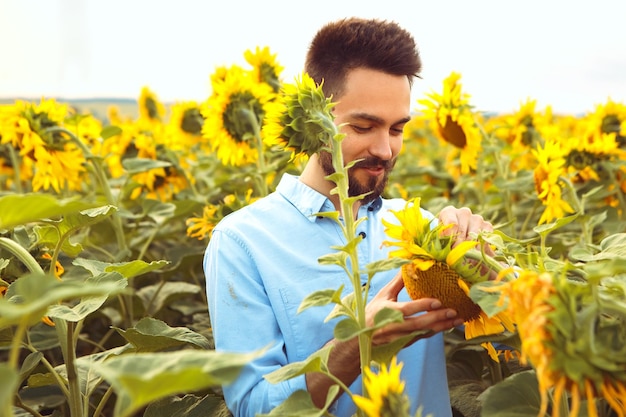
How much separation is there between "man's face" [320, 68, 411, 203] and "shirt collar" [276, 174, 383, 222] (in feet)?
0.23

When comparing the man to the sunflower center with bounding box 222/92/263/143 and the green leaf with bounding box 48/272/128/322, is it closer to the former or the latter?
the green leaf with bounding box 48/272/128/322

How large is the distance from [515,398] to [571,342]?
0.26m

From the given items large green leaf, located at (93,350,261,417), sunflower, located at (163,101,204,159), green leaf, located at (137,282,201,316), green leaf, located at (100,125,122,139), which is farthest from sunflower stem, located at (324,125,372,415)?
sunflower, located at (163,101,204,159)

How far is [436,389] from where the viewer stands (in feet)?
5.19

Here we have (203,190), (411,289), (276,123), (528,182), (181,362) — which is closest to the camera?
(181,362)

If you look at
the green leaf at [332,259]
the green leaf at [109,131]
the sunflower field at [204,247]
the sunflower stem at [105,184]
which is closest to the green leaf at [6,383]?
the sunflower field at [204,247]

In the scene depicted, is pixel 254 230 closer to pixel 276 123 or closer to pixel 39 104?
pixel 276 123

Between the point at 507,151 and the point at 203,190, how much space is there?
1.37 m

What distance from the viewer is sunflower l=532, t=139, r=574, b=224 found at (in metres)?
2.19

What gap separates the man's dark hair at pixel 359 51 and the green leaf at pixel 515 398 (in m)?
0.92

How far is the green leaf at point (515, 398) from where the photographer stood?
38.4 inches

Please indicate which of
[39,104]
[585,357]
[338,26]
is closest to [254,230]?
[338,26]

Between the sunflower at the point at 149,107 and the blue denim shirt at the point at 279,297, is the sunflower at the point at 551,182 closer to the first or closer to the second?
the blue denim shirt at the point at 279,297

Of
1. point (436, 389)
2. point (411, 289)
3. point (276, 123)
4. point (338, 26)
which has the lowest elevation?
point (436, 389)
